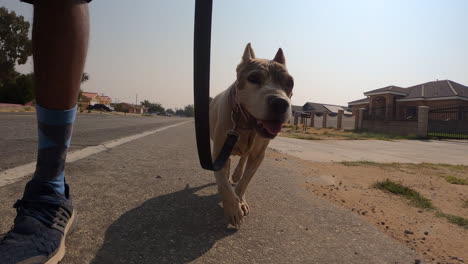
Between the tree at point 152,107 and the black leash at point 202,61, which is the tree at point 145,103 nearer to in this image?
the tree at point 152,107

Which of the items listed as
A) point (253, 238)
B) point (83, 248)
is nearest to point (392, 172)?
point (253, 238)

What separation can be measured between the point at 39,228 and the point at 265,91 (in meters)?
1.55

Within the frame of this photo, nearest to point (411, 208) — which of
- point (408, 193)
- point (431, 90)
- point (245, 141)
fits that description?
point (408, 193)

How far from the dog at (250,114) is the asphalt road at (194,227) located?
0.55 feet

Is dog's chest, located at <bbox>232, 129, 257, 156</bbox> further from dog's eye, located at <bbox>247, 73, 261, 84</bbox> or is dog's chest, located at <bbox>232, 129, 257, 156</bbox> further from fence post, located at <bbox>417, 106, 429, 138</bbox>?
fence post, located at <bbox>417, 106, 429, 138</bbox>

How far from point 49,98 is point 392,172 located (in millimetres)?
4993

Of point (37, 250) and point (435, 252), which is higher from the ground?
point (37, 250)

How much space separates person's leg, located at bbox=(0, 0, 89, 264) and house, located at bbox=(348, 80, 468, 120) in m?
32.9

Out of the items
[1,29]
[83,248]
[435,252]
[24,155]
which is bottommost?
[435,252]

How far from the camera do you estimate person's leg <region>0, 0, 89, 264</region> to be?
4.14 ft

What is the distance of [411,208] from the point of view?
2639mm

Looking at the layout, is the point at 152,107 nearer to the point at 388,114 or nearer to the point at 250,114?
the point at 388,114

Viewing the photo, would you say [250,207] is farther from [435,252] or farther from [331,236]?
[435,252]

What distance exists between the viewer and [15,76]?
122ft
